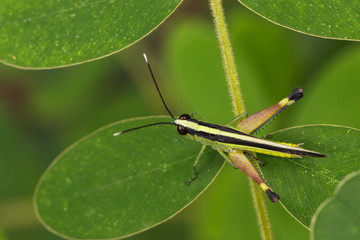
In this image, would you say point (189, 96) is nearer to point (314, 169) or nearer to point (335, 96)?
point (335, 96)

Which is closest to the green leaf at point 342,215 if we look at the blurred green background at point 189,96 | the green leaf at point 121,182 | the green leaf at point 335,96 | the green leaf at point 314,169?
the green leaf at point 314,169

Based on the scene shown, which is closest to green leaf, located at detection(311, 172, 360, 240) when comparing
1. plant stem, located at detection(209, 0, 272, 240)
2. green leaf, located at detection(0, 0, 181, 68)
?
plant stem, located at detection(209, 0, 272, 240)

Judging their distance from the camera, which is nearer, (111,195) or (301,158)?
(301,158)

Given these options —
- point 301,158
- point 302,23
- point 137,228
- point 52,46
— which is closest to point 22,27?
point 52,46

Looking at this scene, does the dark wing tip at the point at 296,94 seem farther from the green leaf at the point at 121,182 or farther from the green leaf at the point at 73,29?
the green leaf at the point at 73,29

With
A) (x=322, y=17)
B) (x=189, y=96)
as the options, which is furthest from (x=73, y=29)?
(x=189, y=96)

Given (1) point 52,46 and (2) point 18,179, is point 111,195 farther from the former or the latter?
(2) point 18,179
